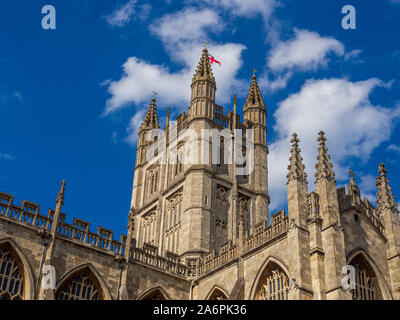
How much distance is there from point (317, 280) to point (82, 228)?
12.6 m

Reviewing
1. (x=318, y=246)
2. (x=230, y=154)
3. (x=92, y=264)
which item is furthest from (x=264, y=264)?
(x=230, y=154)

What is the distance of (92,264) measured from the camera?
29984mm

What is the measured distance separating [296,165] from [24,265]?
14.3 metres

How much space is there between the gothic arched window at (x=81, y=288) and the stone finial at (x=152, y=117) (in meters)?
25.7

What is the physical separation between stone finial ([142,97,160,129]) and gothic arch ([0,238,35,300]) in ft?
90.2

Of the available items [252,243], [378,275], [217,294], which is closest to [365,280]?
[378,275]

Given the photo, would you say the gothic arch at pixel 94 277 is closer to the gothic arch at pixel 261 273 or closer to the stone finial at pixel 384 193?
the gothic arch at pixel 261 273

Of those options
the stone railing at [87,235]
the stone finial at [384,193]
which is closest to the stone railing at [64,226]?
the stone railing at [87,235]

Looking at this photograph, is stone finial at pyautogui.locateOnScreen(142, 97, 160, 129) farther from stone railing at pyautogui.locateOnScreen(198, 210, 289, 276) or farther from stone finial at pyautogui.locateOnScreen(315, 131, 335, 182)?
stone finial at pyautogui.locateOnScreen(315, 131, 335, 182)

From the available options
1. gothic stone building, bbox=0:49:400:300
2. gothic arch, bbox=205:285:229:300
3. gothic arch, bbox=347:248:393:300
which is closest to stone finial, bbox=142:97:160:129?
gothic stone building, bbox=0:49:400:300

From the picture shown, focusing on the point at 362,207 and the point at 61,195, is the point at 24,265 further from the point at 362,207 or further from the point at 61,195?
the point at 362,207

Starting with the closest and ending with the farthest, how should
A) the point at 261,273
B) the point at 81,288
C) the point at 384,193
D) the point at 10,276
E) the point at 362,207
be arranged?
the point at 10,276
the point at 261,273
the point at 81,288
the point at 362,207
the point at 384,193

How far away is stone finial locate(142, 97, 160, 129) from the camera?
54.3m

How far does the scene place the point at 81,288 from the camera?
29.5 m
